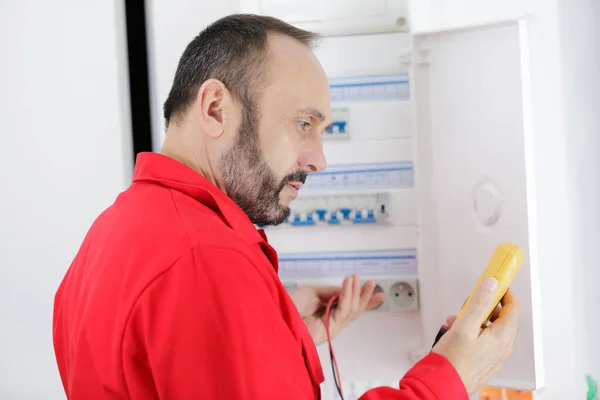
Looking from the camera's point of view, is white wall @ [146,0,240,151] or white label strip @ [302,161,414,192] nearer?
white label strip @ [302,161,414,192]

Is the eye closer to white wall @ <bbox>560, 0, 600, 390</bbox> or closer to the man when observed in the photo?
the man

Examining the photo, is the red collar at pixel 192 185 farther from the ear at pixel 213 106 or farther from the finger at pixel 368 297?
the finger at pixel 368 297

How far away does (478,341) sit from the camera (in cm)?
81

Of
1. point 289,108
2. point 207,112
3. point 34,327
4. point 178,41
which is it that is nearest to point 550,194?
point 289,108

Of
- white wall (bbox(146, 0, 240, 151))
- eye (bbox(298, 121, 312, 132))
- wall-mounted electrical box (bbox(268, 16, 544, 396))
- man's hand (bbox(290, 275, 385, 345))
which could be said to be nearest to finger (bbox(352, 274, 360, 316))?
Result: man's hand (bbox(290, 275, 385, 345))

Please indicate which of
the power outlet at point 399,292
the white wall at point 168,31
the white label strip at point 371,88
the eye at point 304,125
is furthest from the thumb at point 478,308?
the white wall at point 168,31

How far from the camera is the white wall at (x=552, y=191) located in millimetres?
1086

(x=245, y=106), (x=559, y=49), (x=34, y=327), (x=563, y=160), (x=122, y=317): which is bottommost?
(x=34, y=327)

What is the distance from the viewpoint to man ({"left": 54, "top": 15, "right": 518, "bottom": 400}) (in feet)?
2.03

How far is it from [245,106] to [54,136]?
0.88 metres

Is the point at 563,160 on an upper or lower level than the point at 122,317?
upper

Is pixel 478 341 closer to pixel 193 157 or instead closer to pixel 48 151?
pixel 193 157

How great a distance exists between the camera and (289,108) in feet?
2.80

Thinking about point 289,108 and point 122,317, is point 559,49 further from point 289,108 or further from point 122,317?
point 122,317
